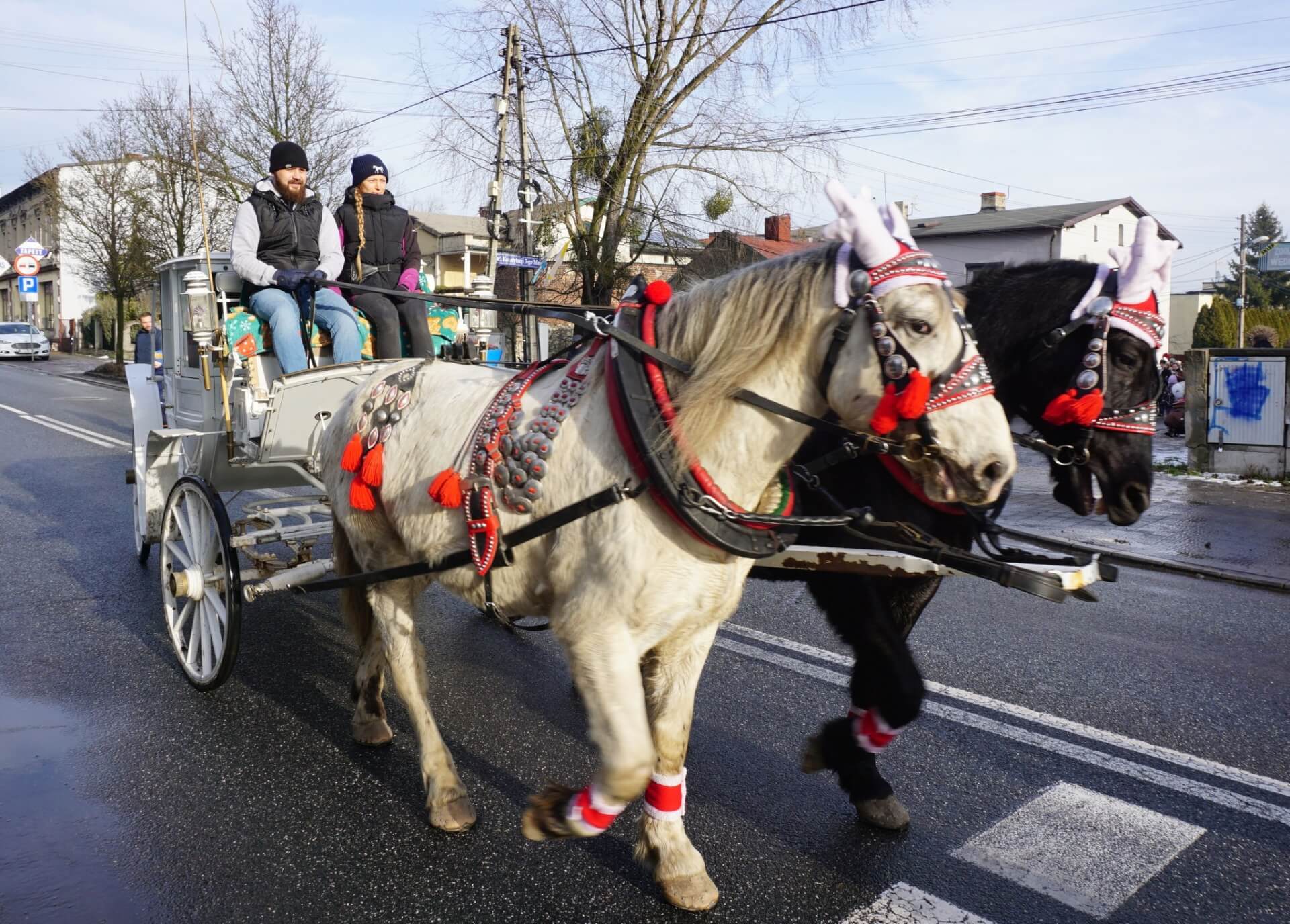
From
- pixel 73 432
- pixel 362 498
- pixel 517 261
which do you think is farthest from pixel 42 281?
pixel 362 498

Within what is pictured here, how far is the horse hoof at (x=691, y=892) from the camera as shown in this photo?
9.52 feet

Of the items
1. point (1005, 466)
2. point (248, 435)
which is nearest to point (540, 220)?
point (248, 435)

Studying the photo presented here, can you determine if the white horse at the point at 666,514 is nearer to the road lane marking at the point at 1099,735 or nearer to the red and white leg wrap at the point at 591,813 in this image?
the red and white leg wrap at the point at 591,813

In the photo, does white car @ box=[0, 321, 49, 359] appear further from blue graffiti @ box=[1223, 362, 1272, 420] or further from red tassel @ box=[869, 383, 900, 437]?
red tassel @ box=[869, 383, 900, 437]

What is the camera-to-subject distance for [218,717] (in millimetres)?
4348

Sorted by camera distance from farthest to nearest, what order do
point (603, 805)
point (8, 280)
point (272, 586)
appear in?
1. point (8, 280)
2. point (272, 586)
3. point (603, 805)

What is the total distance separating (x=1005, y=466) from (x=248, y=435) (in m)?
3.84

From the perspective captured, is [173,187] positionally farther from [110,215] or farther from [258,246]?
[258,246]

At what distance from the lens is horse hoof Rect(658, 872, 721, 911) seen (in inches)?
114

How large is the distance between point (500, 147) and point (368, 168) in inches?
594

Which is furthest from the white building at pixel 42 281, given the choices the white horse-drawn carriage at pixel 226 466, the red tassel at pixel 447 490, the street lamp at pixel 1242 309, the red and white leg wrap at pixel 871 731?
the street lamp at pixel 1242 309

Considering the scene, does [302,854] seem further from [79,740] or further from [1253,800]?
[1253,800]

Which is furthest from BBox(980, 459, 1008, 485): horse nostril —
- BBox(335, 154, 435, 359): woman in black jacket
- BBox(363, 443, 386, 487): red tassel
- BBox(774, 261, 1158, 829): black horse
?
BBox(335, 154, 435, 359): woman in black jacket

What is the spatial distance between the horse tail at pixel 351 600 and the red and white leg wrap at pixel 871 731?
1.95 meters
